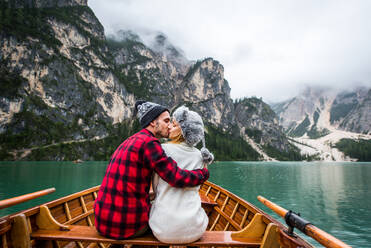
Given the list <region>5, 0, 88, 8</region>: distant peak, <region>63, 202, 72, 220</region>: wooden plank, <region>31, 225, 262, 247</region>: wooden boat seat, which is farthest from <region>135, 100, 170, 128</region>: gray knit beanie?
→ <region>5, 0, 88, 8</region>: distant peak

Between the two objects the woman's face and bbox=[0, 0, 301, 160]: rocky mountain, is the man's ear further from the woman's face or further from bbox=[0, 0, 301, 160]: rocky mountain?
bbox=[0, 0, 301, 160]: rocky mountain

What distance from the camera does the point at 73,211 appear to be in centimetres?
539

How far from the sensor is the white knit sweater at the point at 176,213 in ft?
8.11

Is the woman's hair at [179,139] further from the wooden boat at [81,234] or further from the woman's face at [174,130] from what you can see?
the wooden boat at [81,234]

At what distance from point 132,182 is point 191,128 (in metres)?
1.01

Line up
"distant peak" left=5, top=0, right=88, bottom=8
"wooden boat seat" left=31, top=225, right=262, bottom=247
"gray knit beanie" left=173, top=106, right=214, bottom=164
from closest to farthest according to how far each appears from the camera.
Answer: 1. "wooden boat seat" left=31, top=225, right=262, bottom=247
2. "gray knit beanie" left=173, top=106, right=214, bottom=164
3. "distant peak" left=5, top=0, right=88, bottom=8

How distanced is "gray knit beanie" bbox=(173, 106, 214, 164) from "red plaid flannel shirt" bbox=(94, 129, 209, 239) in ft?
1.17

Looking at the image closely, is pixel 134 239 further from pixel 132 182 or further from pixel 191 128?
pixel 191 128

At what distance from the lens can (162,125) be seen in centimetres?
291

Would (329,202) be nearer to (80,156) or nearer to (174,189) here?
(174,189)

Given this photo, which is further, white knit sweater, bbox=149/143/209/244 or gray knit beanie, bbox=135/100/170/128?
gray knit beanie, bbox=135/100/170/128

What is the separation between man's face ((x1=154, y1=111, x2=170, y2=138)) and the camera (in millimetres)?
2893

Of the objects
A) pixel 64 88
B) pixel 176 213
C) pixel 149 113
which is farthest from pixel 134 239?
pixel 64 88

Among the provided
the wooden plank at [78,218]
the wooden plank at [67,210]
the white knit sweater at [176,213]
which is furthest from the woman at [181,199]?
the wooden plank at [67,210]
